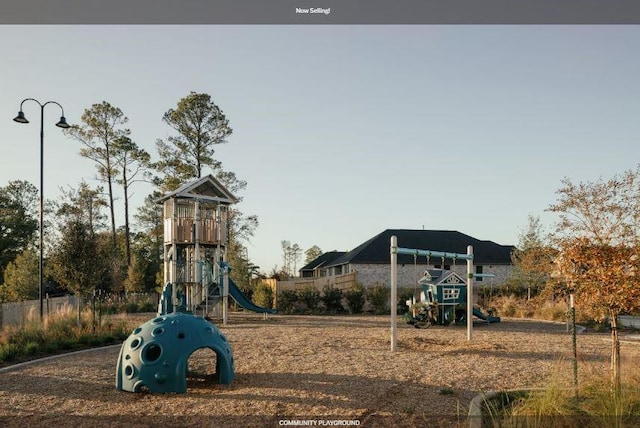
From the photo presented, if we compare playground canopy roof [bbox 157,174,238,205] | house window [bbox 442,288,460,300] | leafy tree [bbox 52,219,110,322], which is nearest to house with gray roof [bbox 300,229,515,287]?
house window [bbox 442,288,460,300]

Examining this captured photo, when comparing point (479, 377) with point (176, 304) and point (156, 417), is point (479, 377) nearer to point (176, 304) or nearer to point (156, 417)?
point (156, 417)

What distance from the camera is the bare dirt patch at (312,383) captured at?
652 centimetres

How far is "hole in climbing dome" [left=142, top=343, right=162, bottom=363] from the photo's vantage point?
783cm

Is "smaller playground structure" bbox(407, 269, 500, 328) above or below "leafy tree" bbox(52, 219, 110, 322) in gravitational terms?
below

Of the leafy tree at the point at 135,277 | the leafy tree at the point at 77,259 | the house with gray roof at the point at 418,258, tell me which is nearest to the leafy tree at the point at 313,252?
the house with gray roof at the point at 418,258

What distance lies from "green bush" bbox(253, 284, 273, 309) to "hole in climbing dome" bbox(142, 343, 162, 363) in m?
19.3

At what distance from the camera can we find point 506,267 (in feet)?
129

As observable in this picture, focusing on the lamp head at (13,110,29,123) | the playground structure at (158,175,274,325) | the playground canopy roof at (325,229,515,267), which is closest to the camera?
the lamp head at (13,110,29,123)

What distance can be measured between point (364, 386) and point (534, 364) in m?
4.37

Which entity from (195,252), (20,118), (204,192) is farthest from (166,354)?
(204,192)

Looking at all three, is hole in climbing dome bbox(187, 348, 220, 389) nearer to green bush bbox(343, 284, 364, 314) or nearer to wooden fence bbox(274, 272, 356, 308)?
green bush bbox(343, 284, 364, 314)

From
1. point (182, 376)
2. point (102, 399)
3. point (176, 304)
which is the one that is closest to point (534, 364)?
point (182, 376)

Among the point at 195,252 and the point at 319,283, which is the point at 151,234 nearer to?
the point at 319,283

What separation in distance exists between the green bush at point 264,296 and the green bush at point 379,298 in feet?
16.8
